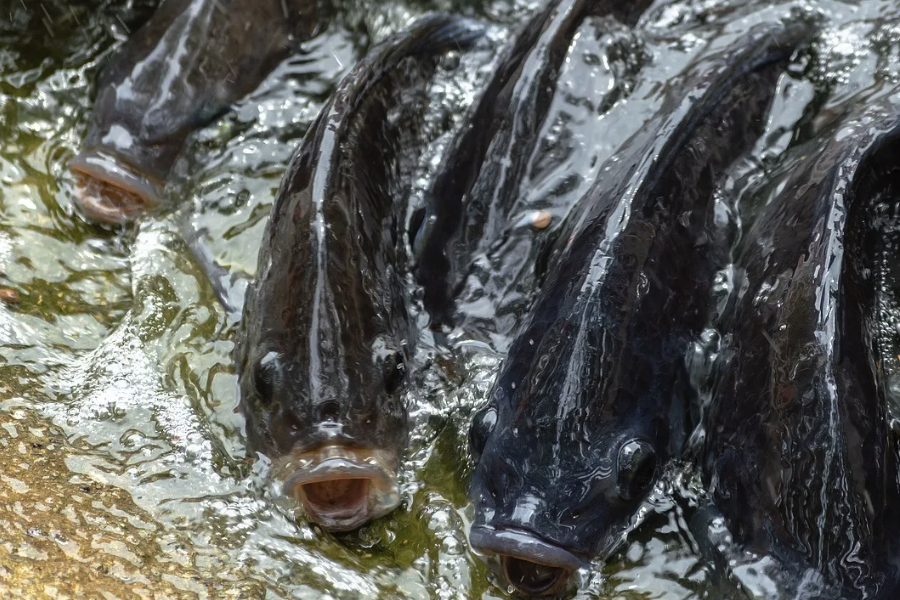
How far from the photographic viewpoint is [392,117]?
12.9 ft

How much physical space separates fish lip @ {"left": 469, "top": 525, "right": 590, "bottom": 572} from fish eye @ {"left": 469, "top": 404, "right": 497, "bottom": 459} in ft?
0.94

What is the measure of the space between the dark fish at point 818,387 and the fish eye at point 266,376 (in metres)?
1.32

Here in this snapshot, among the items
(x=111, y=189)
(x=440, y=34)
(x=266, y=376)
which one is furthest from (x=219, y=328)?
(x=440, y=34)

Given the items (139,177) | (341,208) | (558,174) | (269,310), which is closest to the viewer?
(269,310)

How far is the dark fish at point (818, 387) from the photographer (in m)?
2.50

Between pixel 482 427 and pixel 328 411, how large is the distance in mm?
463

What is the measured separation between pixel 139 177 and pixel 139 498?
1.62 m

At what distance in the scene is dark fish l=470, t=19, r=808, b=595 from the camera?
2645 millimetres

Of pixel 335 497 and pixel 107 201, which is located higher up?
pixel 107 201

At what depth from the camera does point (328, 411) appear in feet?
9.52

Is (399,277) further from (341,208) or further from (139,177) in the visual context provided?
(139,177)

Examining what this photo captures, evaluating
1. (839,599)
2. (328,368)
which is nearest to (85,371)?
(328,368)

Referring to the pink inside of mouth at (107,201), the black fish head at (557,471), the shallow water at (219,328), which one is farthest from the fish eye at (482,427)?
the pink inside of mouth at (107,201)

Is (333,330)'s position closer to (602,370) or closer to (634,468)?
(602,370)
